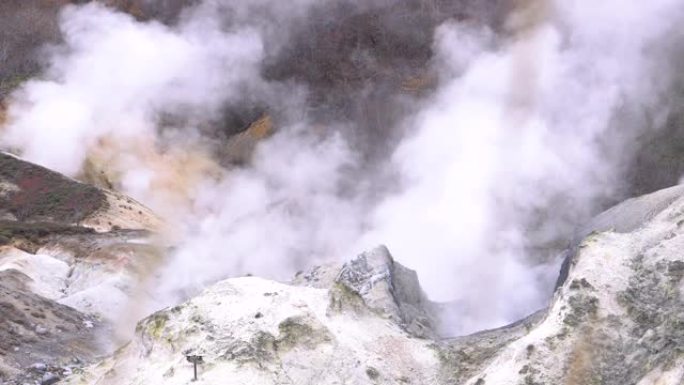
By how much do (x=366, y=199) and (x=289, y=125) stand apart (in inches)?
559

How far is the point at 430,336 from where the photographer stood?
17.5 metres

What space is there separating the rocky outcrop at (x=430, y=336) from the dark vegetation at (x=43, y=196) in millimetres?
30252

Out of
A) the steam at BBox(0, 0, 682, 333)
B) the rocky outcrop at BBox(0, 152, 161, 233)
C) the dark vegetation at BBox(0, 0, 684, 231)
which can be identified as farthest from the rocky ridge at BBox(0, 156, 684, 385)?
the dark vegetation at BBox(0, 0, 684, 231)

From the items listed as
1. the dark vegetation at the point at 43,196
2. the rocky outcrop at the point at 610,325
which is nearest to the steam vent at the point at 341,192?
the rocky outcrop at the point at 610,325

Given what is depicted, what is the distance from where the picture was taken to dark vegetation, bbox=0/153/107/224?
154 feet

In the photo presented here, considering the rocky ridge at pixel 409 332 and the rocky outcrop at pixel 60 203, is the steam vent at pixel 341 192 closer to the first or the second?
the rocky ridge at pixel 409 332

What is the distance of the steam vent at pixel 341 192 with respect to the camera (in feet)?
48.2

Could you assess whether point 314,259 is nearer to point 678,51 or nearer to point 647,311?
point 678,51

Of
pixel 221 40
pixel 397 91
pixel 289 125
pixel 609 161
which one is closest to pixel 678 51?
pixel 609 161

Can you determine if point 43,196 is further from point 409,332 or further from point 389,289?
point 409,332

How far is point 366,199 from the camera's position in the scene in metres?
41.1

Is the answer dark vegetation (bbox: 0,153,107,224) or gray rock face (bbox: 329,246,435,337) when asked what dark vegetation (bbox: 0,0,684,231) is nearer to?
dark vegetation (bbox: 0,153,107,224)

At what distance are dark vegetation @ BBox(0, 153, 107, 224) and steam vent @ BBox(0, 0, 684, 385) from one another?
15 cm

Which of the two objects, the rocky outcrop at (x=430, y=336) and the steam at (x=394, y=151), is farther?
the steam at (x=394, y=151)
